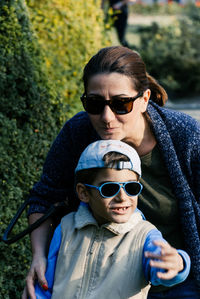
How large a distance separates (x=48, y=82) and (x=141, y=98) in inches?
75.4

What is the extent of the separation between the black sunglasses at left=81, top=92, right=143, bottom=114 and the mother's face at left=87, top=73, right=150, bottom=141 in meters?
0.01

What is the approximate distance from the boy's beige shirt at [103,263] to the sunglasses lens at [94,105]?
51cm

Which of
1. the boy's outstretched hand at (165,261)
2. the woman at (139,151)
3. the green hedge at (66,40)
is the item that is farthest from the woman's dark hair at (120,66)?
the green hedge at (66,40)

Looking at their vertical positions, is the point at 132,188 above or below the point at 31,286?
above

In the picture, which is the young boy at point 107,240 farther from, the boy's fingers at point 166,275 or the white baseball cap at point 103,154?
the boy's fingers at point 166,275

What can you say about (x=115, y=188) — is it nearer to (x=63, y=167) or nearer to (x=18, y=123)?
(x=63, y=167)

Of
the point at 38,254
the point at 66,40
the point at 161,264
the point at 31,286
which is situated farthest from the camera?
the point at 66,40

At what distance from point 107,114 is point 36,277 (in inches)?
32.6

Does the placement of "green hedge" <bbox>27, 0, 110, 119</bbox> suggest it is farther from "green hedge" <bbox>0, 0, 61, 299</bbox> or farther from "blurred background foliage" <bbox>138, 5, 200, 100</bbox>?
"blurred background foliage" <bbox>138, 5, 200, 100</bbox>

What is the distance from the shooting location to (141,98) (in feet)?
8.52

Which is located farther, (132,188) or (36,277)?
(36,277)

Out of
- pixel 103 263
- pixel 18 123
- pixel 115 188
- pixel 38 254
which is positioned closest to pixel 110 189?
pixel 115 188

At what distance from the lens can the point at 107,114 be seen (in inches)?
96.8

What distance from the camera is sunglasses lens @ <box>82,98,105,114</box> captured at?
247cm
